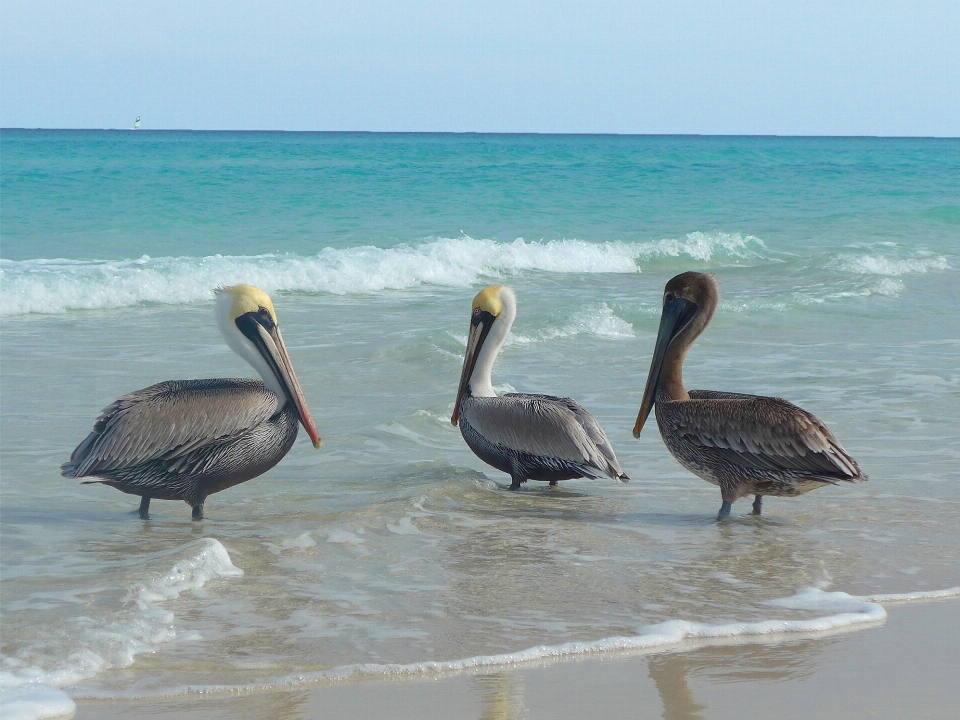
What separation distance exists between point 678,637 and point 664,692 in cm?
44

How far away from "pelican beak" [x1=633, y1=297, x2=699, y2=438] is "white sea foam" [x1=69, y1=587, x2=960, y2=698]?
1611 mm

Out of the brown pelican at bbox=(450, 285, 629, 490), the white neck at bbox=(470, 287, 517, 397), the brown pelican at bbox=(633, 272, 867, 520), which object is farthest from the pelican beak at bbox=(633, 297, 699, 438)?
the white neck at bbox=(470, 287, 517, 397)

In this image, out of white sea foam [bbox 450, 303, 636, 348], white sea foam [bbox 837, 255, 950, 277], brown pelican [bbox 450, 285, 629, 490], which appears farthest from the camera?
white sea foam [bbox 837, 255, 950, 277]

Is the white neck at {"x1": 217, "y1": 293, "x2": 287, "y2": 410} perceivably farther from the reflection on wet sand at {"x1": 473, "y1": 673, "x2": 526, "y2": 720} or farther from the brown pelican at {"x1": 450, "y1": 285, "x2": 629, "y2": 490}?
the reflection on wet sand at {"x1": 473, "y1": 673, "x2": 526, "y2": 720}

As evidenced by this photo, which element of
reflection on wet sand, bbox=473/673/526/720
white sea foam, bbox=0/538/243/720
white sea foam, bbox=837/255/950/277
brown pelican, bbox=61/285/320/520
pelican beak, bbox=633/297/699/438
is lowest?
white sea foam, bbox=0/538/243/720

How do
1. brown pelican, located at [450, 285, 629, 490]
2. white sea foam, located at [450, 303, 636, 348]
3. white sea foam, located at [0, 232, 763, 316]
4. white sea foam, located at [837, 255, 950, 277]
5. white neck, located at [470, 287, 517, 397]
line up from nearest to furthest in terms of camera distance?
brown pelican, located at [450, 285, 629, 490] < white neck, located at [470, 287, 517, 397] < white sea foam, located at [450, 303, 636, 348] < white sea foam, located at [0, 232, 763, 316] < white sea foam, located at [837, 255, 950, 277]

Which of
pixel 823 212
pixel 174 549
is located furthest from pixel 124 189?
pixel 174 549

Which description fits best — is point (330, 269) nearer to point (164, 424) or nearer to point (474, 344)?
point (474, 344)

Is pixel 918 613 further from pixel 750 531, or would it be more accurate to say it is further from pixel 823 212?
pixel 823 212

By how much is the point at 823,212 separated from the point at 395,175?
44.1ft

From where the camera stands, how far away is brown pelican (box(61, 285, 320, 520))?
4758 millimetres

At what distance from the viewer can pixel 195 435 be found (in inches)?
188

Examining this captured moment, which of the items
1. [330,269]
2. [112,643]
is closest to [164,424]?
[112,643]

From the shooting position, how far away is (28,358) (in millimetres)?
8602
